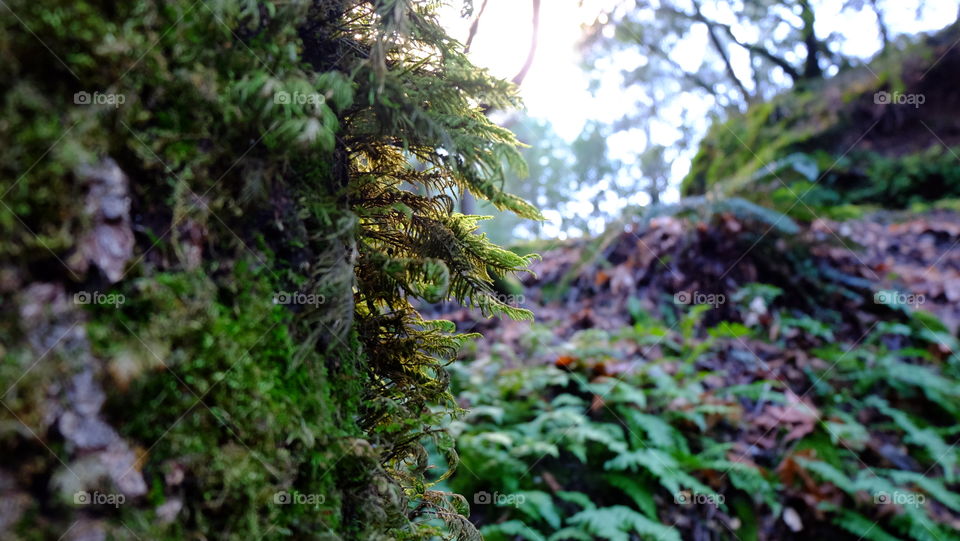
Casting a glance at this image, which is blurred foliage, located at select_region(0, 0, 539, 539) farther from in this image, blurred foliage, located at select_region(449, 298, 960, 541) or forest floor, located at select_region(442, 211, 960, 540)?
blurred foliage, located at select_region(449, 298, 960, 541)

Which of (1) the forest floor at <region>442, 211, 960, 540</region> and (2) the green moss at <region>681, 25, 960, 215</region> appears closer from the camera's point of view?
(1) the forest floor at <region>442, 211, 960, 540</region>

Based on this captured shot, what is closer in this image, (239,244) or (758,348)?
(239,244)

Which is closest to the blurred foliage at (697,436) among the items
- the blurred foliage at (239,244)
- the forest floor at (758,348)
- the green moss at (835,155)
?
the forest floor at (758,348)

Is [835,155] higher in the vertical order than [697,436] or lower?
higher

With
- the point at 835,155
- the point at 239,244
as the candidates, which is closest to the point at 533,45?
the point at 239,244

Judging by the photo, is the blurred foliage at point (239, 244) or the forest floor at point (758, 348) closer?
the blurred foliage at point (239, 244)

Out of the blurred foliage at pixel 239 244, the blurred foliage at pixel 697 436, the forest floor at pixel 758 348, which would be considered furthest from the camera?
the forest floor at pixel 758 348

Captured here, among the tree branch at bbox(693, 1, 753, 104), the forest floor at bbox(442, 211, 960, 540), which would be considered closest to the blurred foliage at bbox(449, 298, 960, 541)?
the forest floor at bbox(442, 211, 960, 540)

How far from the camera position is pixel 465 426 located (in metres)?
3.52

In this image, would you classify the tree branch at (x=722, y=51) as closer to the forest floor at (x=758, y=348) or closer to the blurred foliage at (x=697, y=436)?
the forest floor at (x=758, y=348)

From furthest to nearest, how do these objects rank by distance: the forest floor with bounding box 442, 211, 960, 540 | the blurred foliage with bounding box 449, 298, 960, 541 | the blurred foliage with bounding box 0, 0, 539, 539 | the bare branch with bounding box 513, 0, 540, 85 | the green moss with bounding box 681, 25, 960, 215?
the green moss with bounding box 681, 25, 960, 215 → the bare branch with bounding box 513, 0, 540, 85 → the forest floor with bounding box 442, 211, 960, 540 → the blurred foliage with bounding box 449, 298, 960, 541 → the blurred foliage with bounding box 0, 0, 539, 539

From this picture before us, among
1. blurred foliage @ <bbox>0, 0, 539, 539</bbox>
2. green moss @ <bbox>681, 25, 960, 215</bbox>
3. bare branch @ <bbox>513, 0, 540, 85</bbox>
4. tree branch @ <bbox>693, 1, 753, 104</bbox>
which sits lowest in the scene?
blurred foliage @ <bbox>0, 0, 539, 539</bbox>

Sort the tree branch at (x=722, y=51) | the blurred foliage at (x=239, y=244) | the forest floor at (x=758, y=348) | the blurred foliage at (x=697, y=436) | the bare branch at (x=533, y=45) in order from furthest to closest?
the tree branch at (x=722, y=51) < the bare branch at (x=533, y=45) < the forest floor at (x=758, y=348) < the blurred foliage at (x=697, y=436) < the blurred foliage at (x=239, y=244)

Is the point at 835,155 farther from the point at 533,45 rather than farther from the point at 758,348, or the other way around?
the point at 533,45
